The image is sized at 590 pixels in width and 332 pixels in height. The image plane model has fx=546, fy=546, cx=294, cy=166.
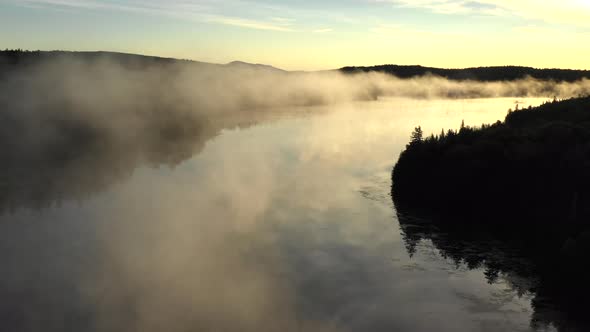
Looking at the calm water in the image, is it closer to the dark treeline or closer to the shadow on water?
the shadow on water

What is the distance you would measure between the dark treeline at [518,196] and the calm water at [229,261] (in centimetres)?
328

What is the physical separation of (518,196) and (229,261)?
103ft

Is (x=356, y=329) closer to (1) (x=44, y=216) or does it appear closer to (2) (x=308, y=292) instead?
(2) (x=308, y=292)

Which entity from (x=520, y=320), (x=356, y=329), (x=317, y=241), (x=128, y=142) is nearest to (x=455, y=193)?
(x=317, y=241)

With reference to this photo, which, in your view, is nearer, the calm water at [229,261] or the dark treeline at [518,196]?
the calm water at [229,261]

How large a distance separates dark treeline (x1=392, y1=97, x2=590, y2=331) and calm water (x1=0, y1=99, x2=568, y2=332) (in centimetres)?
328

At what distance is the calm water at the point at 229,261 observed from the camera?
114ft

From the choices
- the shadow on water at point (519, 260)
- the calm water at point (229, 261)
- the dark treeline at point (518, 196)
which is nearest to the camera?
the calm water at point (229, 261)

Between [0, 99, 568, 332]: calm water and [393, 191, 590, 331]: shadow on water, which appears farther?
[393, 191, 590, 331]: shadow on water

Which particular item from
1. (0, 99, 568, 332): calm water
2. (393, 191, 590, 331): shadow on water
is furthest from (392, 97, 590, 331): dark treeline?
(0, 99, 568, 332): calm water

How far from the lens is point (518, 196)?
5631 cm

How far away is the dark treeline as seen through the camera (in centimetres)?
4116

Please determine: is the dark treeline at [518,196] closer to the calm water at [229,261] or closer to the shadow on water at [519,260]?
the shadow on water at [519,260]

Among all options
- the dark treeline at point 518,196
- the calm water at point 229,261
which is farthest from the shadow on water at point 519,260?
the calm water at point 229,261
